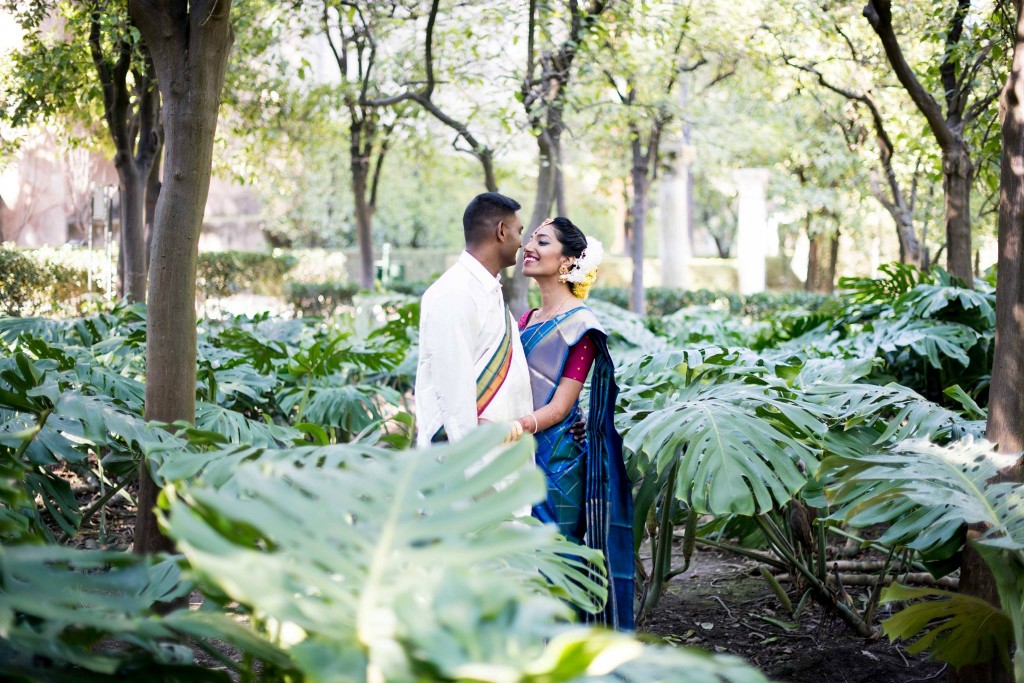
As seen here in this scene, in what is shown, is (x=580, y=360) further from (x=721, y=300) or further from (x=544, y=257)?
(x=721, y=300)

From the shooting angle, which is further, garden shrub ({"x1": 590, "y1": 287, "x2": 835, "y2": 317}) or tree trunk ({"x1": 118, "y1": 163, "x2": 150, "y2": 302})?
garden shrub ({"x1": 590, "y1": 287, "x2": 835, "y2": 317})

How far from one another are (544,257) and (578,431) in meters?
0.62

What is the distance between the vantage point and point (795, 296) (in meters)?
18.3

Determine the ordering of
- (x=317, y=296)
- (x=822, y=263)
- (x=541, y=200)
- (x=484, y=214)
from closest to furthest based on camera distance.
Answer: (x=484, y=214) → (x=541, y=200) → (x=317, y=296) → (x=822, y=263)

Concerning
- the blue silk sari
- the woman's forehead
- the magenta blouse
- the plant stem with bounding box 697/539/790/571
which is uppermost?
the woman's forehead

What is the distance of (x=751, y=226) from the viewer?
20672mm

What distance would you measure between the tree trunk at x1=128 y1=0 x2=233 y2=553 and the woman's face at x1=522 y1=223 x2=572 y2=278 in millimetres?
1155

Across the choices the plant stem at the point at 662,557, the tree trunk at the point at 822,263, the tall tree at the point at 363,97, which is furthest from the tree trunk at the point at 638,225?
the plant stem at the point at 662,557

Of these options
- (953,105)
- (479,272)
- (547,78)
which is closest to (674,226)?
(547,78)

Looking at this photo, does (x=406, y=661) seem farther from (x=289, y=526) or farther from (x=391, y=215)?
(x=391, y=215)

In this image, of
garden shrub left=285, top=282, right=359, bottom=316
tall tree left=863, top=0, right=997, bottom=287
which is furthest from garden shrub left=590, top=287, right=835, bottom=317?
tall tree left=863, top=0, right=997, bottom=287

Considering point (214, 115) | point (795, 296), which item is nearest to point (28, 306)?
point (214, 115)

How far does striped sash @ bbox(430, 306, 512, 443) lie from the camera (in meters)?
3.27

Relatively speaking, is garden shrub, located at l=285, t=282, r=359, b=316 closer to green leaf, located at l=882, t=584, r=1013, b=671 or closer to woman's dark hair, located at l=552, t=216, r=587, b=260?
woman's dark hair, located at l=552, t=216, r=587, b=260
